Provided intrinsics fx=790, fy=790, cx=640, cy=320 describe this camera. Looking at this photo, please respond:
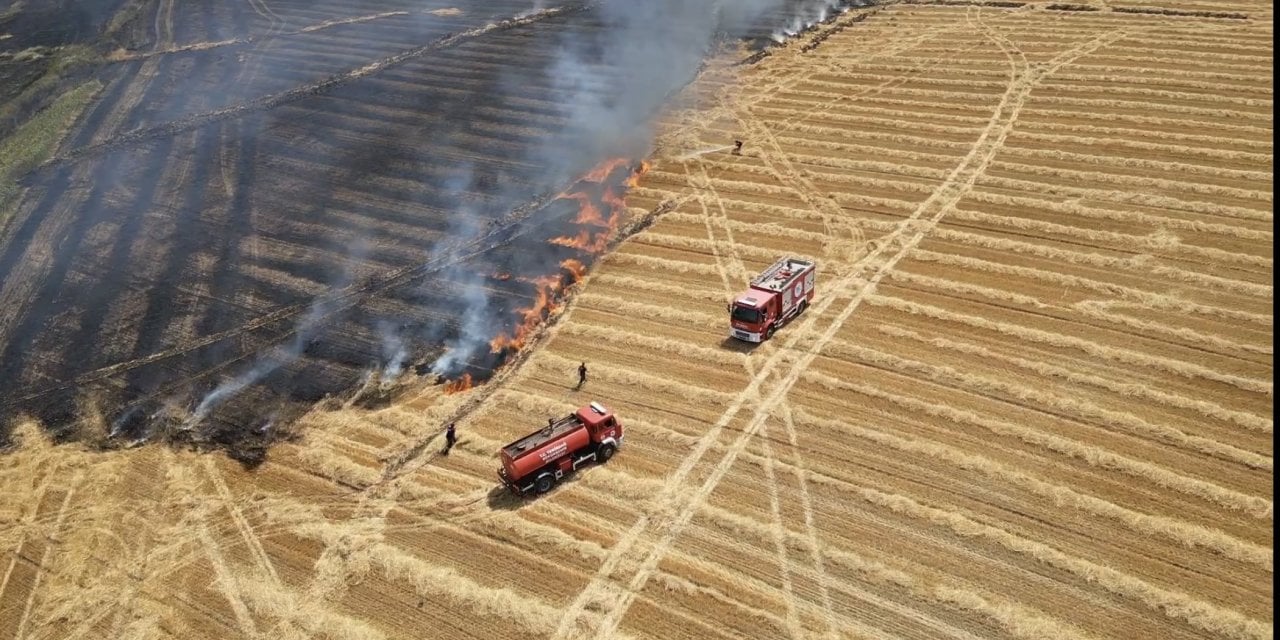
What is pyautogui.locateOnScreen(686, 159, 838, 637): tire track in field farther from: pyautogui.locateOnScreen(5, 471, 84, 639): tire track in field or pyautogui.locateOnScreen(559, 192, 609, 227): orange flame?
pyautogui.locateOnScreen(5, 471, 84, 639): tire track in field

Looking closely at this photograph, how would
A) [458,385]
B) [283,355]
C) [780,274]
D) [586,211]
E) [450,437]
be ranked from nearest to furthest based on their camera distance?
[450,437] → [458,385] → [780,274] → [283,355] → [586,211]

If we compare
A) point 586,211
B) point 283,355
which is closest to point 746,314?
point 586,211

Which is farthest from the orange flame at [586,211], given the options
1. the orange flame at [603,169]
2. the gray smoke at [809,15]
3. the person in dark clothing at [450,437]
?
the gray smoke at [809,15]

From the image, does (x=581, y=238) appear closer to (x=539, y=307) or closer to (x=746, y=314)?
(x=539, y=307)

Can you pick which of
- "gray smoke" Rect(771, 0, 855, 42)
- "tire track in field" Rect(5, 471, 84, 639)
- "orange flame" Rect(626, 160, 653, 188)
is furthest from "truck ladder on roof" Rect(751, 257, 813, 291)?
"gray smoke" Rect(771, 0, 855, 42)

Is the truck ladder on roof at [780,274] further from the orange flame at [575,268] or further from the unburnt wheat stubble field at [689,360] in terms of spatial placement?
the orange flame at [575,268]

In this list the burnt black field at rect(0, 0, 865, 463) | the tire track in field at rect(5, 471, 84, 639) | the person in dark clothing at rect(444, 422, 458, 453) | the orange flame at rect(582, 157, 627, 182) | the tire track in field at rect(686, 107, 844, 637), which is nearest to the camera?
the tire track in field at rect(686, 107, 844, 637)
